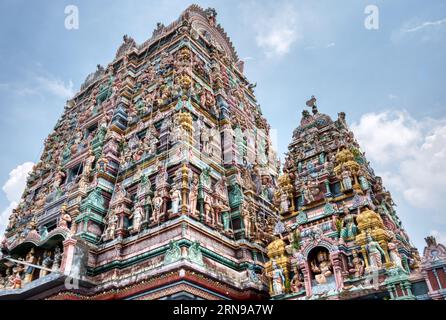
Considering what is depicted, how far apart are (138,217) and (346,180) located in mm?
8810

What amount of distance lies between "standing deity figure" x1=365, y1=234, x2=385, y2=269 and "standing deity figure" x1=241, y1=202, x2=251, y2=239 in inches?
228

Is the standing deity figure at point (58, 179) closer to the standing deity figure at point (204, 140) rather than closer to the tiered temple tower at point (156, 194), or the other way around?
the tiered temple tower at point (156, 194)

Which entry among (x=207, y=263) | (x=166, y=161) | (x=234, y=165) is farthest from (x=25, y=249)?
(x=234, y=165)

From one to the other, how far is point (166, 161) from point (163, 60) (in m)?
10.8

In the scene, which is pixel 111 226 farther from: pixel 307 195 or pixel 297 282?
pixel 307 195

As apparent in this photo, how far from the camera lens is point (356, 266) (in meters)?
12.7

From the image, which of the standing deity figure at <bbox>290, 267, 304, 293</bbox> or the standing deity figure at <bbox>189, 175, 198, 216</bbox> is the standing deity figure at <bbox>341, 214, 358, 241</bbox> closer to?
the standing deity figure at <bbox>290, 267, 304, 293</bbox>

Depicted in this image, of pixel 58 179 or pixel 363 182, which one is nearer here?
pixel 363 182

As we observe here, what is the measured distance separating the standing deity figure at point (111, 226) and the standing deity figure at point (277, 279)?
6975mm

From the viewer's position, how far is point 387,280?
1141 centimetres

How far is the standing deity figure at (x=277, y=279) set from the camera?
44.8 ft

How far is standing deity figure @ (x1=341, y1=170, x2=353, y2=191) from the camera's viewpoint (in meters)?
15.2

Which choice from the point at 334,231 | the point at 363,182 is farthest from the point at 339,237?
the point at 363,182

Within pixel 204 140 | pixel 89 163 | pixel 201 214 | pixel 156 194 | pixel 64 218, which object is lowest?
pixel 201 214
